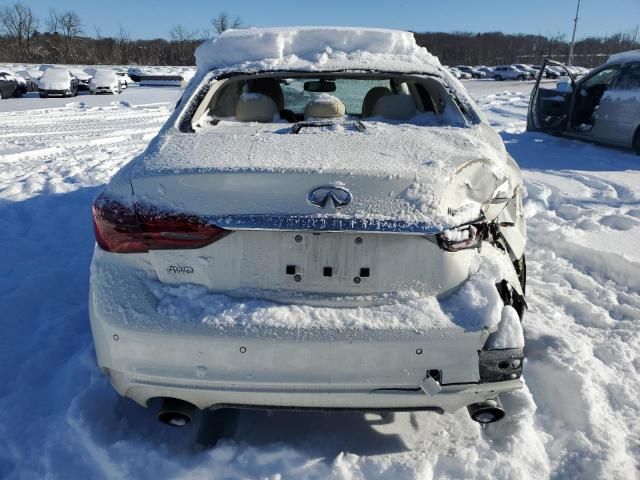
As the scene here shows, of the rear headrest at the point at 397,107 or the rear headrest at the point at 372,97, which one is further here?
the rear headrest at the point at 372,97

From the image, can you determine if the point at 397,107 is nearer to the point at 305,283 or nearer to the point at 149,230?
the point at 305,283

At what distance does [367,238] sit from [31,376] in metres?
2.05

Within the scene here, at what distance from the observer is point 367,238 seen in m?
2.01

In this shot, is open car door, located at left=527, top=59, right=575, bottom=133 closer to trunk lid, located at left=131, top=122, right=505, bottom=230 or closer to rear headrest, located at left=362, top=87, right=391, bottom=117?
rear headrest, located at left=362, top=87, right=391, bottom=117

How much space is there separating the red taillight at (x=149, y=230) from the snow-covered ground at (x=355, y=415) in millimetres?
931

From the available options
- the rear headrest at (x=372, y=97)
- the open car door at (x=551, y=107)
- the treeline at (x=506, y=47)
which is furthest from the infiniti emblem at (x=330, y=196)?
the treeline at (x=506, y=47)

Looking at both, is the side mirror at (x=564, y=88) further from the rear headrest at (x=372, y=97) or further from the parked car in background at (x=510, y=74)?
the parked car in background at (x=510, y=74)

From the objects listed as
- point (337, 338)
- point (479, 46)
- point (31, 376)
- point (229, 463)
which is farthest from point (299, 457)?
point (479, 46)

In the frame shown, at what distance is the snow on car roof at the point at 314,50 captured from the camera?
309cm

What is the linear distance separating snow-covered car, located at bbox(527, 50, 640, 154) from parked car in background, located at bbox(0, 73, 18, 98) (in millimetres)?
23815

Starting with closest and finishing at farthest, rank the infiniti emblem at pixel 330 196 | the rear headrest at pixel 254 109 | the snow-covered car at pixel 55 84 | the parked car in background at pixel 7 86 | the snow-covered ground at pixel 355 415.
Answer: the infiniti emblem at pixel 330 196 → the snow-covered ground at pixel 355 415 → the rear headrest at pixel 254 109 → the parked car in background at pixel 7 86 → the snow-covered car at pixel 55 84

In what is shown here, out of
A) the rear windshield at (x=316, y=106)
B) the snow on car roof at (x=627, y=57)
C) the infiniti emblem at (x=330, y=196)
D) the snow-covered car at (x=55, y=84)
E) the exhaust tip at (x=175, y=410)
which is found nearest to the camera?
the infiniti emblem at (x=330, y=196)

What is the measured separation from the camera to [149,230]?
6.69ft

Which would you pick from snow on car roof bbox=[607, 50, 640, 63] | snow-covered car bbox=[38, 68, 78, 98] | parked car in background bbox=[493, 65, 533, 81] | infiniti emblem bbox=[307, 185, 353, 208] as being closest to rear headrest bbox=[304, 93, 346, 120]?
infiniti emblem bbox=[307, 185, 353, 208]
